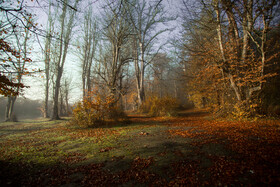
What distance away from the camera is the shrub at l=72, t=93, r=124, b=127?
7.76 meters

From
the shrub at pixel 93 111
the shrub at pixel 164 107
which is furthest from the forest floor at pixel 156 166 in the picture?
the shrub at pixel 164 107

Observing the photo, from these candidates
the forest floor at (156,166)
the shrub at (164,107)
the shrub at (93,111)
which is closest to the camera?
the forest floor at (156,166)

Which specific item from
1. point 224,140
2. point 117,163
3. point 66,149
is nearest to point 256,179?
point 224,140

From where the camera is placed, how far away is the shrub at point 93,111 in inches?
305

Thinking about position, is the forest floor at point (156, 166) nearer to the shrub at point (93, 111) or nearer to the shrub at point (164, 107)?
the shrub at point (93, 111)

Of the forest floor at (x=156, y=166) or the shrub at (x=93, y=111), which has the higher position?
A: the shrub at (x=93, y=111)

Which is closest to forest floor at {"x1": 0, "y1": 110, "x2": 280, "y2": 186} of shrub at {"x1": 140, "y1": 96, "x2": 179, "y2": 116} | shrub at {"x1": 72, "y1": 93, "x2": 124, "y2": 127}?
shrub at {"x1": 72, "y1": 93, "x2": 124, "y2": 127}

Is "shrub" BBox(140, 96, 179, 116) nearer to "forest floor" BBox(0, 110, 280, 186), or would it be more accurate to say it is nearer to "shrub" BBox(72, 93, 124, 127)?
"shrub" BBox(72, 93, 124, 127)

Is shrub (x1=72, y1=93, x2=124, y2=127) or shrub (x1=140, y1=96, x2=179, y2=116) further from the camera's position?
shrub (x1=140, y1=96, x2=179, y2=116)

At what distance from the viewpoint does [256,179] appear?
201 cm

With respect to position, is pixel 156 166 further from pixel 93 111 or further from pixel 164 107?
pixel 164 107

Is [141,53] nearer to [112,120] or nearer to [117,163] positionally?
[112,120]

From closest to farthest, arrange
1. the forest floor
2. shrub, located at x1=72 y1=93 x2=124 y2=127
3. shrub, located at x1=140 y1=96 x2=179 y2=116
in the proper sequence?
the forest floor → shrub, located at x1=72 y1=93 x2=124 y2=127 → shrub, located at x1=140 y1=96 x2=179 y2=116

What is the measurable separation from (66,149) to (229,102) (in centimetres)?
894
